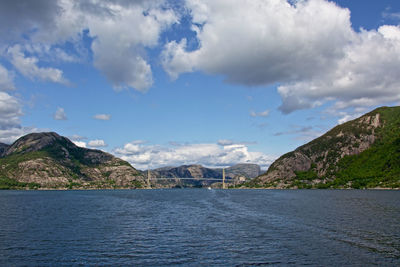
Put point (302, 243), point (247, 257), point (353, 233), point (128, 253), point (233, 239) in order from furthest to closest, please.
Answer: point (353, 233)
point (233, 239)
point (302, 243)
point (128, 253)
point (247, 257)

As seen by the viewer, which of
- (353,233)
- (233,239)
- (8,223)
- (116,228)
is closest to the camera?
(233,239)

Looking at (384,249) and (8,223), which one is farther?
(8,223)

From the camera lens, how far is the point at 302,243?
49344 mm

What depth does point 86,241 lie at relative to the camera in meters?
52.3

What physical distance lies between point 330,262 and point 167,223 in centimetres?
4393

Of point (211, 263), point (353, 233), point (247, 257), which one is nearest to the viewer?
point (211, 263)

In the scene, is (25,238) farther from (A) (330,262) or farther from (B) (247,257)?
(A) (330,262)

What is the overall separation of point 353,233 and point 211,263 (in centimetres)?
3416

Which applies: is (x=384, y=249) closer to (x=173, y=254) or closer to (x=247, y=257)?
(x=247, y=257)

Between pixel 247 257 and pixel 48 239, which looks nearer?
pixel 247 257

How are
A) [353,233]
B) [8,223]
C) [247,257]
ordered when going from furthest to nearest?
[8,223] < [353,233] < [247,257]

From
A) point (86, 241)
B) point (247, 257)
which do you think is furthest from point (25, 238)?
point (247, 257)

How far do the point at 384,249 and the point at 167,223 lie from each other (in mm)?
46171

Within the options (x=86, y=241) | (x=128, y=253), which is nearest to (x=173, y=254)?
(x=128, y=253)
